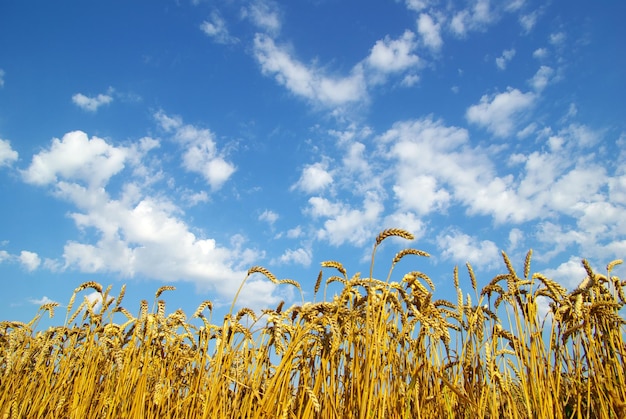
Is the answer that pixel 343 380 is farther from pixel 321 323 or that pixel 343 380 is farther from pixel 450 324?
pixel 450 324

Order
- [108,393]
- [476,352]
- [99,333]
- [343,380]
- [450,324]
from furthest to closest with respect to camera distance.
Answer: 1. [99,333]
2. [108,393]
3. [450,324]
4. [476,352]
5. [343,380]

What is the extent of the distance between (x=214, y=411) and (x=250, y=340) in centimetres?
56

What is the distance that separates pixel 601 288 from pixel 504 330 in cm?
95

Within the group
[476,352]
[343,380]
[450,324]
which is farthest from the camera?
[450,324]

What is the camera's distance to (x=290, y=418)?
7.51 ft

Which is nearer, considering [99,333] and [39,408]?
[39,408]

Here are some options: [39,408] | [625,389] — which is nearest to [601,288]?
[625,389]

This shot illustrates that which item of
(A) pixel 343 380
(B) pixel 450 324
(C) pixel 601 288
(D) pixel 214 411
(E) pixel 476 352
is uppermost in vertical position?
(C) pixel 601 288

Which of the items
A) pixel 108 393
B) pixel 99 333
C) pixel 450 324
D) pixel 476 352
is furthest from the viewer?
pixel 99 333

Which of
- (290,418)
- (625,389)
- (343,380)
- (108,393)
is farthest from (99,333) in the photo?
(625,389)

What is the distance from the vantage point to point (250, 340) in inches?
109

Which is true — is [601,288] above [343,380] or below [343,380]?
above

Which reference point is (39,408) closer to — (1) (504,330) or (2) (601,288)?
(1) (504,330)

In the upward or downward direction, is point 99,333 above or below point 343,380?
above
